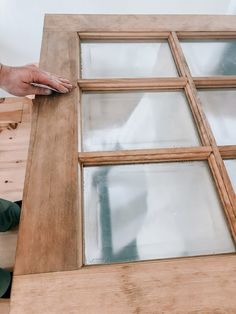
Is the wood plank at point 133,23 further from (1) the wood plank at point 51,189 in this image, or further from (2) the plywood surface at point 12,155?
(2) the plywood surface at point 12,155

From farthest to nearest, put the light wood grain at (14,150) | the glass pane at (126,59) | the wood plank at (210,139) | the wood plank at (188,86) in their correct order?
the light wood grain at (14,150) → the glass pane at (126,59) → the wood plank at (188,86) → the wood plank at (210,139)

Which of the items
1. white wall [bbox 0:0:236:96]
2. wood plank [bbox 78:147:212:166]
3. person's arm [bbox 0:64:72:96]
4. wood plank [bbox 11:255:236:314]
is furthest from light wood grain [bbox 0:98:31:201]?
wood plank [bbox 11:255:236:314]

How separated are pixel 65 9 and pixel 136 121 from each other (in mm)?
1053

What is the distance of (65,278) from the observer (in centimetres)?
37

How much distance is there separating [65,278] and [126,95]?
42 cm

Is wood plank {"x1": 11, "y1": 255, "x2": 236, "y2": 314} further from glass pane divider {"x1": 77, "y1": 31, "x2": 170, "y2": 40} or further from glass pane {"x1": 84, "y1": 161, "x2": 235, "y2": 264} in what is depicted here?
glass pane divider {"x1": 77, "y1": 31, "x2": 170, "y2": 40}

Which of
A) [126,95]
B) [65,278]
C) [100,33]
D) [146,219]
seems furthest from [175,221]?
[100,33]

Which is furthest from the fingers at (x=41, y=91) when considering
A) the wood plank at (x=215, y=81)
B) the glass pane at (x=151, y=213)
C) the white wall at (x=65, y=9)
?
the white wall at (x=65, y=9)

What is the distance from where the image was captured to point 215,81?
674 millimetres

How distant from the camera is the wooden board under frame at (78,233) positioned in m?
0.36

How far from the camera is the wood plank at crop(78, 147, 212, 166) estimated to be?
51 centimetres

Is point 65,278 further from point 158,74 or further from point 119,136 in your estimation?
point 158,74

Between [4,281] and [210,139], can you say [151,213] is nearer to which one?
[210,139]

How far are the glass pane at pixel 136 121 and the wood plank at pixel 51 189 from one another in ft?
0.16
